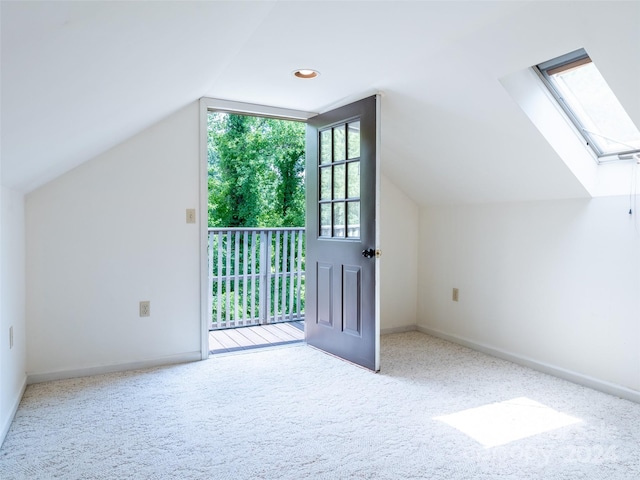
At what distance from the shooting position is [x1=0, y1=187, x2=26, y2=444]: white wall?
2102 mm

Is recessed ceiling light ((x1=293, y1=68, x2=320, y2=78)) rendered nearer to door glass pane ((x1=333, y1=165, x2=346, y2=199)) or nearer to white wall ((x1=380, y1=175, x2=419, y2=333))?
door glass pane ((x1=333, y1=165, x2=346, y2=199))

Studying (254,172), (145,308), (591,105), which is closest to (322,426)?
(145,308)

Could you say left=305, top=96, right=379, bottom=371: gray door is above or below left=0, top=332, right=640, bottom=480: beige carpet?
above

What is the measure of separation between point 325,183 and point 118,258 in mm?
1598

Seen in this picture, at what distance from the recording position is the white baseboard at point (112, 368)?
2799 millimetres

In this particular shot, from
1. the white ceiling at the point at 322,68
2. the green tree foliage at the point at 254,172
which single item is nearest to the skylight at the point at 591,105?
the white ceiling at the point at 322,68

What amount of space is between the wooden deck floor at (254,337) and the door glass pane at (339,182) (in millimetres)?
1370

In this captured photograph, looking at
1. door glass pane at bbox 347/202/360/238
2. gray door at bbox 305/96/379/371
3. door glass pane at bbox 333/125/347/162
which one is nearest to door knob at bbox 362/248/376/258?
gray door at bbox 305/96/379/371

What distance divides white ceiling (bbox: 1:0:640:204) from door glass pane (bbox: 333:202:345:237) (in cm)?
72

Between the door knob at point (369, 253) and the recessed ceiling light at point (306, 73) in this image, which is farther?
the door knob at point (369, 253)

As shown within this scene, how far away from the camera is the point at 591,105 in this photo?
8.44 feet

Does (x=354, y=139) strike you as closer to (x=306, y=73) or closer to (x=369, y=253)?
(x=306, y=73)

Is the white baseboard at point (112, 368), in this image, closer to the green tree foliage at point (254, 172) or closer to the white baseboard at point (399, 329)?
the white baseboard at point (399, 329)

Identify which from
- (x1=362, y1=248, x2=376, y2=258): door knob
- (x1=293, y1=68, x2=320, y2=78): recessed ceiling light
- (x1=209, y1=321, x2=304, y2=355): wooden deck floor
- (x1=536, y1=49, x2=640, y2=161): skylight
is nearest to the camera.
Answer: (x1=536, y1=49, x2=640, y2=161): skylight
